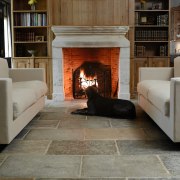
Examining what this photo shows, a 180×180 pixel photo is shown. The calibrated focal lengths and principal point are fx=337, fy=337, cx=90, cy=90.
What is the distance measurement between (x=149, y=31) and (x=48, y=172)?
484 cm

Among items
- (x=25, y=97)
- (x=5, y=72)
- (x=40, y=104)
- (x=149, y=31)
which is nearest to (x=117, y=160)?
(x=25, y=97)

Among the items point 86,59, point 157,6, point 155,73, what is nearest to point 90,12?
point 86,59

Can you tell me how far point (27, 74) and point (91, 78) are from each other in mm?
2051

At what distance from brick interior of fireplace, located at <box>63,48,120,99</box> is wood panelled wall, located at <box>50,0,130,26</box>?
691mm

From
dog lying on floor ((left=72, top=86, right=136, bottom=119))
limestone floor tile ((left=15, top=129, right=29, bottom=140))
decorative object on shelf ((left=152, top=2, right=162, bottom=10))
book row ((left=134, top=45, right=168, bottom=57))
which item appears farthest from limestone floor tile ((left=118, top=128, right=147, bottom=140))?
decorative object on shelf ((left=152, top=2, right=162, bottom=10))

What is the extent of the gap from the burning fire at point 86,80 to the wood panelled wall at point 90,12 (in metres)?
1.07

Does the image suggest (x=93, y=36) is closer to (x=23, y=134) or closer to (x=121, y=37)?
(x=121, y=37)

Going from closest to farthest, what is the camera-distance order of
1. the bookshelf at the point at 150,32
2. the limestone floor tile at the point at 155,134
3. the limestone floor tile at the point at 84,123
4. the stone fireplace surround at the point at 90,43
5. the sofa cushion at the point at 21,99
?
the sofa cushion at the point at 21,99 < the limestone floor tile at the point at 155,134 < the limestone floor tile at the point at 84,123 < the stone fireplace surround at the point at 90,43 < the bookshelf at the point at 150,32

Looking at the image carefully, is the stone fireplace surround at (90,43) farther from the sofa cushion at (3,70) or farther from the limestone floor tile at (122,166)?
the limestone floor tile at (122,166)

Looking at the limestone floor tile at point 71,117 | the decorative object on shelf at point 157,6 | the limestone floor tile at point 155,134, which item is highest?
the decorative object on shelf at point 157,6

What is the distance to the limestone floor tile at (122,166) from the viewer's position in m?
2.41

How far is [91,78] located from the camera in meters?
6.87

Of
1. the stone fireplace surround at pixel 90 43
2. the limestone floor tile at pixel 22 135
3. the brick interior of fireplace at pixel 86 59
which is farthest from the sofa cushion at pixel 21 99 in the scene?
the brick interior of fireplace at pixel 86 59

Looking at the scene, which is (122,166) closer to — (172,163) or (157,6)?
(172,163)
